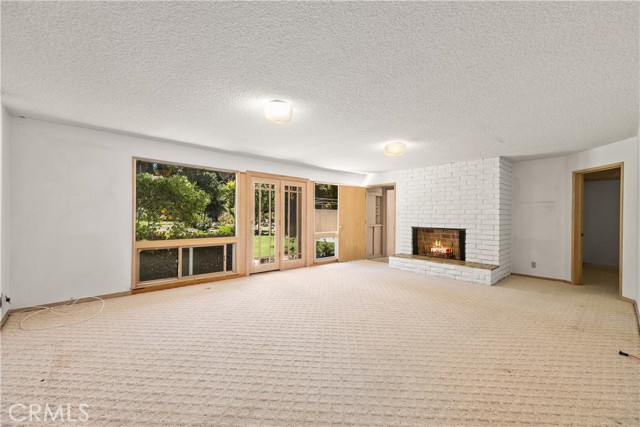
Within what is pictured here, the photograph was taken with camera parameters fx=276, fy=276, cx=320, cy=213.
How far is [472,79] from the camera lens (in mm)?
2256

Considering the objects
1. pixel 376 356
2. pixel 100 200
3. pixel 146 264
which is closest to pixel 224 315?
pixel 376 356

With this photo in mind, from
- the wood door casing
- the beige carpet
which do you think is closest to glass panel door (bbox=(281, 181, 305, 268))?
the wood door casing

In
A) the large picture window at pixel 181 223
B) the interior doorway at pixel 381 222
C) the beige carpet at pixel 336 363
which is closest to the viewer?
the beige carpet at pixel 336 363

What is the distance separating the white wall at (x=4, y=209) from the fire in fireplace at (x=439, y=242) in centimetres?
668

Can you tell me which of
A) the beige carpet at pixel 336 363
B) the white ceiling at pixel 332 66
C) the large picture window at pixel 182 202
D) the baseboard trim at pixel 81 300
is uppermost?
the white ceiling at pixel 332 66

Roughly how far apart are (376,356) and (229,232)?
155 inches

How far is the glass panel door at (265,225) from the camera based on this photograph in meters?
5.74

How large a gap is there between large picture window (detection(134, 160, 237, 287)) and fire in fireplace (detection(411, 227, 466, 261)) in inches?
164

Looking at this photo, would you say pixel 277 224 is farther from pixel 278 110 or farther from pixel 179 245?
pixel 278 110

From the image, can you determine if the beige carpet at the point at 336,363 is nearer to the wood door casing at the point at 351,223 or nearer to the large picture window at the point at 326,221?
the large picture window at the point at 326,221

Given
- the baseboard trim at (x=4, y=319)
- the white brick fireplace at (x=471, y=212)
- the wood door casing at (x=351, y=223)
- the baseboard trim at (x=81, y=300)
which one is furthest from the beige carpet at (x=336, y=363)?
the wood door casing at (x=351, y=223)

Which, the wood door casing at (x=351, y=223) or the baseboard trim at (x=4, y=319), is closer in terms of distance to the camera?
the baseboard trim at (x=4, y=319)

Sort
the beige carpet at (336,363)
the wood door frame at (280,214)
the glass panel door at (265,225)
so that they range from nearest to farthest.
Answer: the beige carpet at (336,363)
the wood door frame at (280,214)
the glass panel door at (265,225)

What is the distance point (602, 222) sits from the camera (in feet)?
23.3
